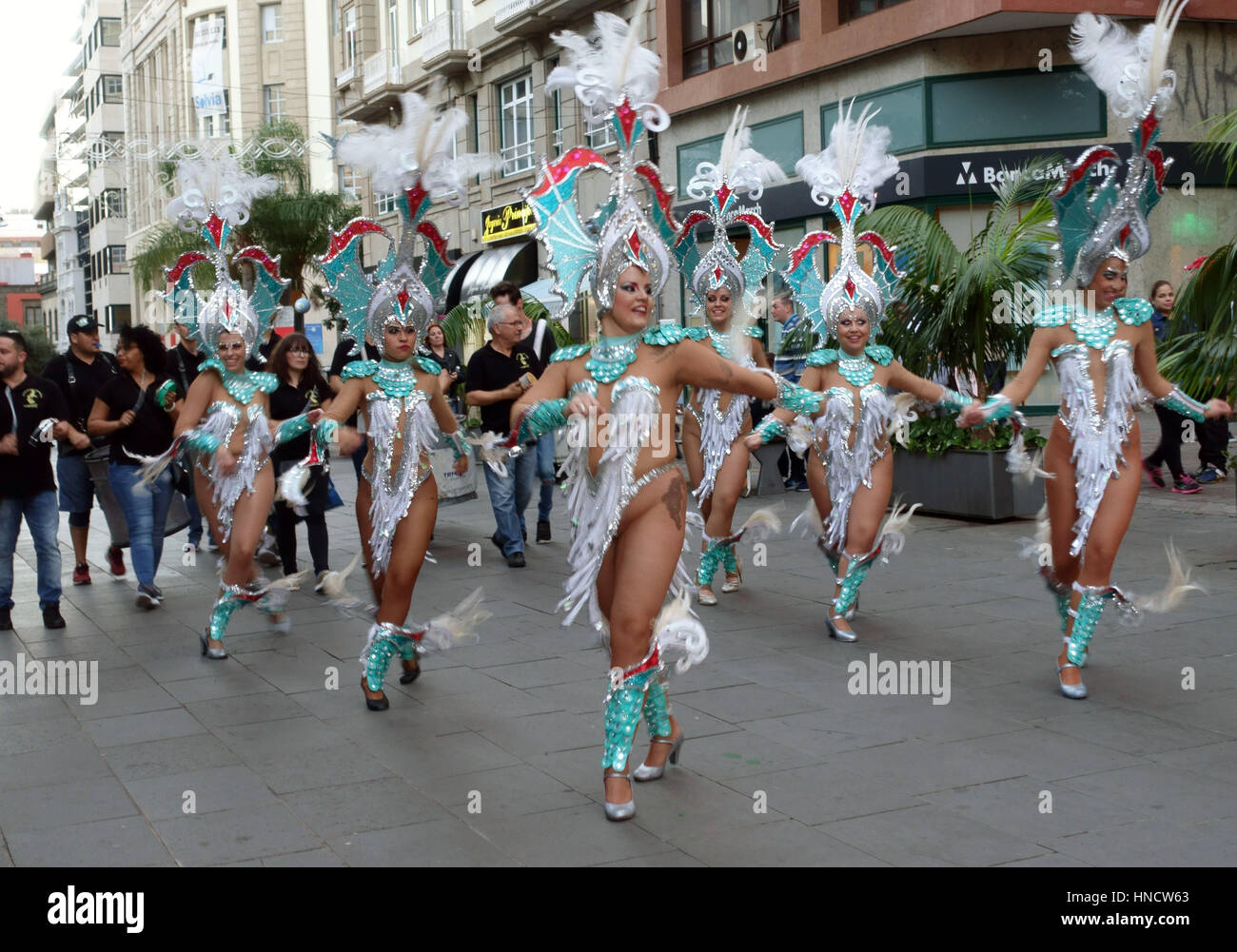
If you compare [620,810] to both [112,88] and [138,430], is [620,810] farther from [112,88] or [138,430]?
[112,88]

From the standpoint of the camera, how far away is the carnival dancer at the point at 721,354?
8406 millimetres

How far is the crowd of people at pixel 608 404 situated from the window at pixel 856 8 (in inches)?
452

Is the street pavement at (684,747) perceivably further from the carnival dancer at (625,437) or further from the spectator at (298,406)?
the spectator at (298,406)

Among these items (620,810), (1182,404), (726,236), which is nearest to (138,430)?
(726,236)

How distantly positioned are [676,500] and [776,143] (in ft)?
57.1

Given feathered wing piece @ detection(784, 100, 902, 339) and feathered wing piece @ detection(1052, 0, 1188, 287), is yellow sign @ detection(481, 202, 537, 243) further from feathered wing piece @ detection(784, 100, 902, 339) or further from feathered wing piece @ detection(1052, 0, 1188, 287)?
feathered wing piece @ detection(1052, 0, 1188, 287)

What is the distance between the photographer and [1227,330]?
7.59 m

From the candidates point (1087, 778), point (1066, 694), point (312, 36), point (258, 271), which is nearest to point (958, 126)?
point (258, 271)

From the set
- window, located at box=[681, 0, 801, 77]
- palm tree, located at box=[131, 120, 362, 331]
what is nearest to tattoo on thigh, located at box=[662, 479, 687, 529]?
window, located at box=[681, 0, 801, 77]

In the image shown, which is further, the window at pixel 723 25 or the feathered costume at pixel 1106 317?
the window at pixel 723 25

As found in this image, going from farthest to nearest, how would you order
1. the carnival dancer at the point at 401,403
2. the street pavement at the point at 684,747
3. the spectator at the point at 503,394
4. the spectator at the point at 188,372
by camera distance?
the spectator at the point at 503,394 < the spectator at the point at 188,372 < the carnival dancer at the point at 401,403 < the street pavement at the point at 684,747

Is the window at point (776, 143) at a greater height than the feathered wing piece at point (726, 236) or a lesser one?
greater

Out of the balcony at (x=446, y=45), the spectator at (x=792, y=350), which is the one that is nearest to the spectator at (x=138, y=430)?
the spectator at (x=792, y=350)

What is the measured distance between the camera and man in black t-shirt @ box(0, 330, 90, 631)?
8.12m
